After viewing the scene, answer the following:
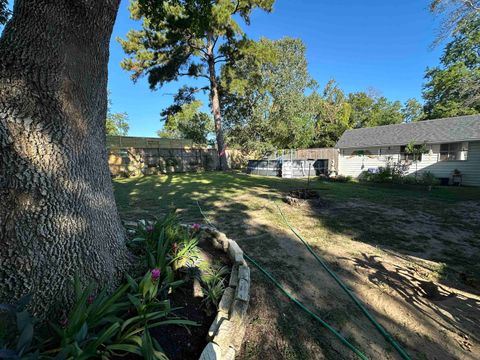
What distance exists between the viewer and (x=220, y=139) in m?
14.6

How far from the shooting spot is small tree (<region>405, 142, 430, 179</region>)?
1104 cm

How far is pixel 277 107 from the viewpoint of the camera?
18594mm

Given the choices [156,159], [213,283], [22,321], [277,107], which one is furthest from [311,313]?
[277,107]

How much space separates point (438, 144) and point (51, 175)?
14917 millimetres

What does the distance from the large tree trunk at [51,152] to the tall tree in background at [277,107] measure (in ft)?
48.6

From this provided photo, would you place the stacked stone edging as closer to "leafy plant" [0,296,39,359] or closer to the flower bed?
the flower bed

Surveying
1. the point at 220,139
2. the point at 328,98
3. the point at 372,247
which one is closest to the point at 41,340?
the point at 372,247

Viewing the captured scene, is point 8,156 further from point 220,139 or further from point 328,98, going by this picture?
point 328,98

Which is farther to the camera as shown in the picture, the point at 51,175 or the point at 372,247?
the point at 372,247

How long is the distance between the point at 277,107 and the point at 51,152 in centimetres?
1877

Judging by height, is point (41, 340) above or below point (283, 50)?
below

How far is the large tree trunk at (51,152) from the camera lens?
1.21 m

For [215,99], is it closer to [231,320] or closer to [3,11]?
[3,11]

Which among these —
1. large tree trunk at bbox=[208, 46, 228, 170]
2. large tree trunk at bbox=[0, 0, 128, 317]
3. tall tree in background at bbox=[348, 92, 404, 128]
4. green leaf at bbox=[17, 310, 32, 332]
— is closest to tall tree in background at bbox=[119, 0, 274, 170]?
large tree trunk at bbox=[208, 46, 228, 170]
